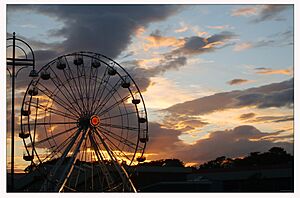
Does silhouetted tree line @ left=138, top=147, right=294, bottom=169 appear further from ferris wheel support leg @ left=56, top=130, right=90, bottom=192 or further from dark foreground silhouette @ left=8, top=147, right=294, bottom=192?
ferris wheel support leg @ left=56, top=130, right=90, bottom=192

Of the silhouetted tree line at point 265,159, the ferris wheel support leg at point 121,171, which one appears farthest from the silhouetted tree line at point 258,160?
the ferris wheel support leg at point 121,171

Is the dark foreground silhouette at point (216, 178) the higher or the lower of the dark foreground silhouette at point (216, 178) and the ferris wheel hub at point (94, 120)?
the lower

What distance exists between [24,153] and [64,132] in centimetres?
216

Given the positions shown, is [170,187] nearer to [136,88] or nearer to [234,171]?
[234,171]

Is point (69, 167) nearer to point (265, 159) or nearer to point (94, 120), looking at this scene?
point (94, 120)

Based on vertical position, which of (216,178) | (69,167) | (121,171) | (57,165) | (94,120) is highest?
(94,120)

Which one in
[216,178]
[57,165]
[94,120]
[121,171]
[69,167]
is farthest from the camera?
[216,178]

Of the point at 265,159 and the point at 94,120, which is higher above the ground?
the point at 94,120

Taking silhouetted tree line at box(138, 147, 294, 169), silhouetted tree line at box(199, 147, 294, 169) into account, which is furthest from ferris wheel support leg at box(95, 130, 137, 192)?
silhouetted tree line at box(199, 147, 294, 169)

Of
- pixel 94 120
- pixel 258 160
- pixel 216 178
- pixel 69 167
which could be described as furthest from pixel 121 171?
pixel 258 160

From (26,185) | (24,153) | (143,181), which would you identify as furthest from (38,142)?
(143,181)

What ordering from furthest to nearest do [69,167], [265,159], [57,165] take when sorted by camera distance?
[265,159] < [69,167] < [57,165]

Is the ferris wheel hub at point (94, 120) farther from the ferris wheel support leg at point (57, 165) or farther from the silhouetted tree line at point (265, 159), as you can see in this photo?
the silhouetted tree line at point (265, 159)

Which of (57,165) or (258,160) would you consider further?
(258,160)
